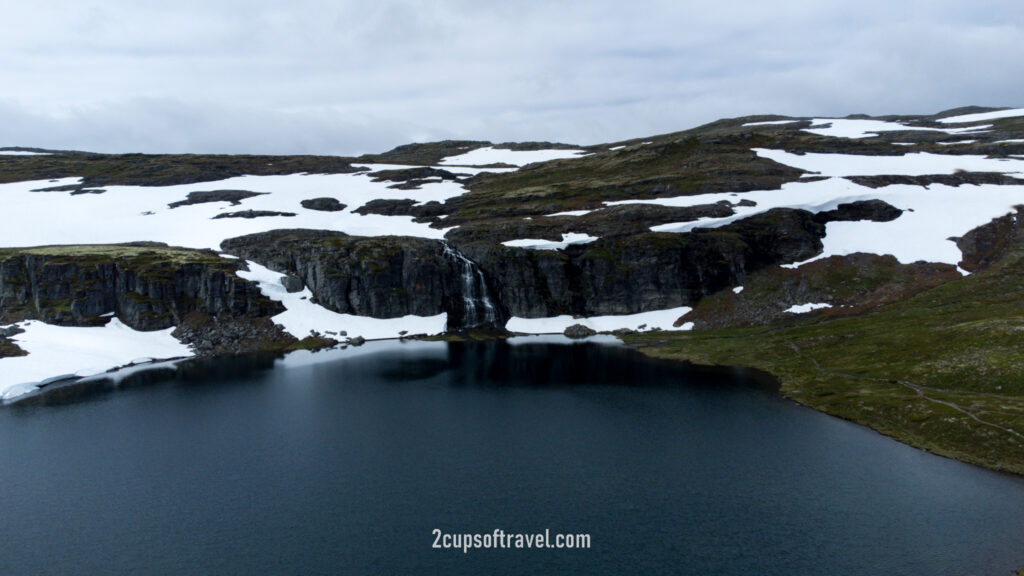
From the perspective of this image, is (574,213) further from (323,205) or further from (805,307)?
(323,205)

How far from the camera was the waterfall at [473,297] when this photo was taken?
4461 inches

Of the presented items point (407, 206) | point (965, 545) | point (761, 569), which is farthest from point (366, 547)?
point (407, 206)

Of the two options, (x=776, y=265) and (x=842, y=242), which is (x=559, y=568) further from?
(x=842, y=242)

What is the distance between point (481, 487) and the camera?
4275 centimetres

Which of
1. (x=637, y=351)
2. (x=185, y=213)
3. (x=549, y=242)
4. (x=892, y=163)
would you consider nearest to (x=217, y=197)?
(x=185, y=213)

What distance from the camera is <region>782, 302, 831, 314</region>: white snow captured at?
9681 cm

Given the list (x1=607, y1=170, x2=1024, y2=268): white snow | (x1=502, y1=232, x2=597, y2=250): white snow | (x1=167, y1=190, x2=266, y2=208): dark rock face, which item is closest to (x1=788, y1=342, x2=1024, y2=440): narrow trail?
(x1=607, y1=170, x2=1024, y2=268): white snow

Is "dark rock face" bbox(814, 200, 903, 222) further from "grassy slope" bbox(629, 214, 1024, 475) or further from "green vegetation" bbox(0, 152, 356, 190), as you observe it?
"green vegetation" bbox(0, 152, 356, 190)

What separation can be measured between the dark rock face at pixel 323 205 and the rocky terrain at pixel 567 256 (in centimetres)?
53

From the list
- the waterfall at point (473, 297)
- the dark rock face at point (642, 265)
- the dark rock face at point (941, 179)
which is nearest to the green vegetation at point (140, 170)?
the waterfall at point (473, 297)

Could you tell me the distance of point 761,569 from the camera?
32250mm

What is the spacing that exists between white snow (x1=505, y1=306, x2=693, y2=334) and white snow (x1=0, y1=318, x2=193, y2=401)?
58.2m

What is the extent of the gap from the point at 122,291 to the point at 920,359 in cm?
12221

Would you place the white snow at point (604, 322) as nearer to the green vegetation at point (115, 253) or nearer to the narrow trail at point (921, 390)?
the narrow trail at point (921, 390)
